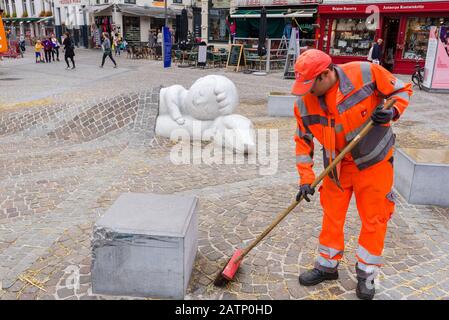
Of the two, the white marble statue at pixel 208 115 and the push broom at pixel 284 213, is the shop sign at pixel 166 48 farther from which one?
the push broom at pixel 284 213

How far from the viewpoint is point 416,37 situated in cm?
1719

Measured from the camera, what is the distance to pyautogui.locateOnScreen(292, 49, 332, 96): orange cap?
104 inches

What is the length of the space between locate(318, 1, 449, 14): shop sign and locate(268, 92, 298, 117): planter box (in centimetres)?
1049

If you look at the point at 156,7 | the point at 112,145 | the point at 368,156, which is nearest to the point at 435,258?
the point at 368,156

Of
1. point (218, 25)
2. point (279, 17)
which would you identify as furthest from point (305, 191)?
point (218, 25)

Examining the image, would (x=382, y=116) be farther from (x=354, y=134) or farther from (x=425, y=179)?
(x=425, y=179)

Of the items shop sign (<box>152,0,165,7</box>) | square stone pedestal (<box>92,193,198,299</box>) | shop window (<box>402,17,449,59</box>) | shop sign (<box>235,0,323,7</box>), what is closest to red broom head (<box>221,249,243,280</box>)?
square stone pedestal (<box>92,193,198,299</box>)

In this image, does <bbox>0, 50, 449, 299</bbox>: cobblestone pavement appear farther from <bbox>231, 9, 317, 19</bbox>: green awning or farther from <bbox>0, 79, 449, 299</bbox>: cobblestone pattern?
<bbox>231, 9, 317, 19</bbox>: green awning

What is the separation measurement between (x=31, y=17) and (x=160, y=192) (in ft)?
149

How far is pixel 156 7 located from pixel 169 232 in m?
34.3

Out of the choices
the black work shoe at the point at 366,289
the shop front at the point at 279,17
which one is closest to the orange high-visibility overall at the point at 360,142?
the black work shoe at the point at 366,289

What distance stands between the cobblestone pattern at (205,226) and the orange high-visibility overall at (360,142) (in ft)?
2.21

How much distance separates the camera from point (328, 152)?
2.93 metres
